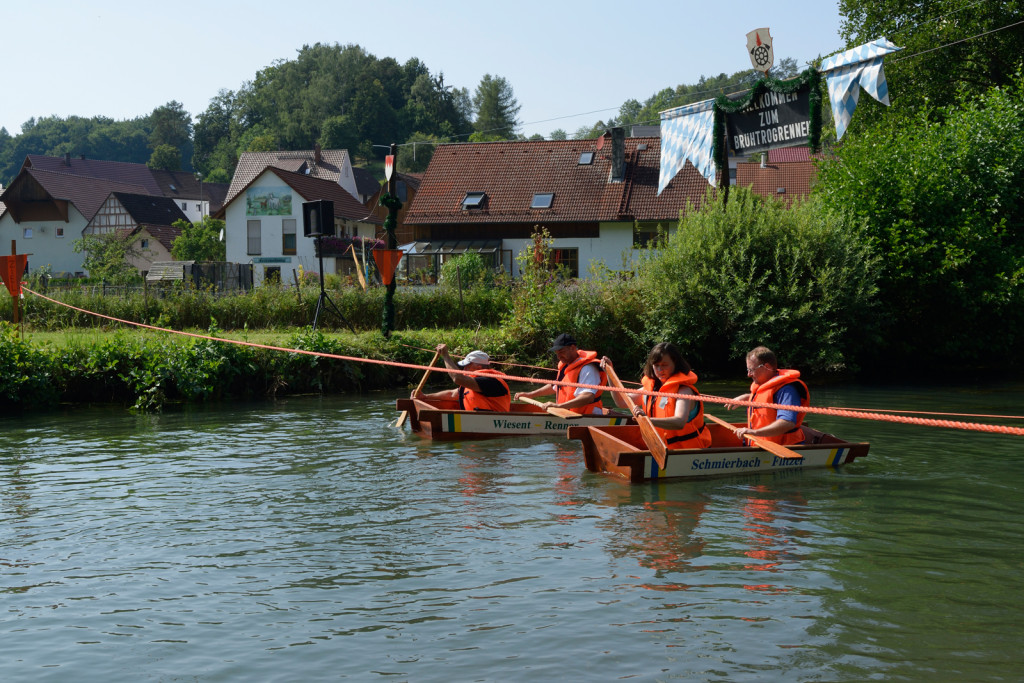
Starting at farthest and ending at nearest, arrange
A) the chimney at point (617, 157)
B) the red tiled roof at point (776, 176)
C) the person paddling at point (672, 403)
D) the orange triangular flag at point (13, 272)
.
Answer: the red tiled roof at point (776, 176) < the chimney at point (617, 157) < the orange triangular flag at point (13, 272) < the person paddling at point (672, 403)

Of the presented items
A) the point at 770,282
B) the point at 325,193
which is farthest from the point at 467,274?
the point at 325,193

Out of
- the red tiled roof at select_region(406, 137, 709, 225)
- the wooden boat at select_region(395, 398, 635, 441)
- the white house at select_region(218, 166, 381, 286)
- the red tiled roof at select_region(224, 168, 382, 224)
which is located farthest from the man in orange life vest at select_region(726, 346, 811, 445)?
the white house at select_region(218, 166, 381, 286)

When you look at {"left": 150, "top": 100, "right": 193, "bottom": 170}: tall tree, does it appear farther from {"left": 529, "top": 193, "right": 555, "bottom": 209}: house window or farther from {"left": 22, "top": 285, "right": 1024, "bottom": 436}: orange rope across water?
{"left": 22, "top": 285, "right": 1024, "bottom": 436}: orange rope across water

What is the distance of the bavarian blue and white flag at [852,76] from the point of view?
15.0 m

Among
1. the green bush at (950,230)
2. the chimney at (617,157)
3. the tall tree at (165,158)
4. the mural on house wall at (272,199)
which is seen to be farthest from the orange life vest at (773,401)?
the tall tree at (165,158)

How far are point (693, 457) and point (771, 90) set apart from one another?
878 cm

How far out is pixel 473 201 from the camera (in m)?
44.8

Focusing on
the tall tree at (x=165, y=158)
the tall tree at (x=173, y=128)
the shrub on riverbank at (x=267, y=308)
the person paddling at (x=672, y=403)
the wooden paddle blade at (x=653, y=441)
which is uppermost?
the tall tree at (x=173, y=128)

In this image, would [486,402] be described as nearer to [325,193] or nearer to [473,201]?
[473,201]

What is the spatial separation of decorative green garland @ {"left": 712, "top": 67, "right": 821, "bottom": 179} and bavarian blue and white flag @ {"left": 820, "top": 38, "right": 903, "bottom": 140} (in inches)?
14.7

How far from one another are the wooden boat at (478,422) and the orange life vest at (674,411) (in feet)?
9.71

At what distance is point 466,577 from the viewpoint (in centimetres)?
738

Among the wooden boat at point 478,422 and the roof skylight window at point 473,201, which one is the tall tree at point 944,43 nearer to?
the roof skylight window at point 473,201

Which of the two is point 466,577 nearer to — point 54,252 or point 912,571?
point 912,571
